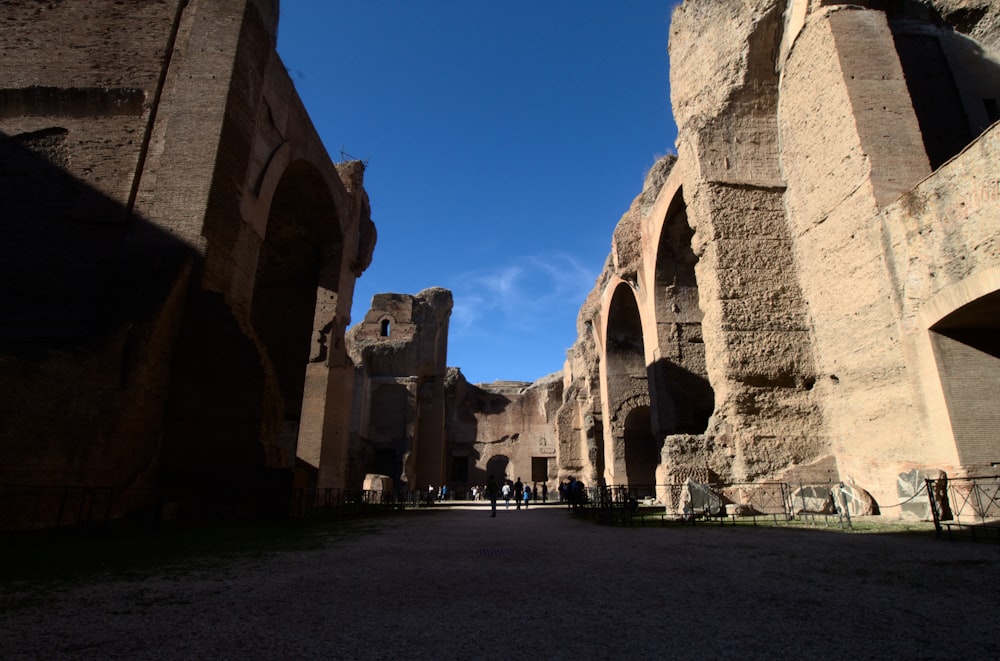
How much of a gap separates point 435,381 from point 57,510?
2075cm

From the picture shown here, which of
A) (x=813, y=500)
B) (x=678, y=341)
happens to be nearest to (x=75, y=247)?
(x=813, y=500)

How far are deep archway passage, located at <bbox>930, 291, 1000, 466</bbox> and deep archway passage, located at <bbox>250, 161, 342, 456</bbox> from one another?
10847mm

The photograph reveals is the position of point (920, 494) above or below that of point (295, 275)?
below

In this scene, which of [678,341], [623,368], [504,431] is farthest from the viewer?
[504,431]

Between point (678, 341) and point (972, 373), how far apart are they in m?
7.26

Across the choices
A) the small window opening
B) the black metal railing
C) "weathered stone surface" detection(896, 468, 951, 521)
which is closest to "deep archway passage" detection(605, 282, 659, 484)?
the black metal railing

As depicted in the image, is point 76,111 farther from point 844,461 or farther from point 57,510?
point 844,461

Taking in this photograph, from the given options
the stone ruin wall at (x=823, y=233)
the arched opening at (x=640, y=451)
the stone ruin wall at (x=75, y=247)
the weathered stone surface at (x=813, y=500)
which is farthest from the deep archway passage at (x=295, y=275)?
the weathered stone surface at (x=813, y=500)

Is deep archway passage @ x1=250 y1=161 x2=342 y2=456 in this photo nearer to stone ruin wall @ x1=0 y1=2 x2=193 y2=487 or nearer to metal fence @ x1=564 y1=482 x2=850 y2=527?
stone ruin wall @ x1=0 y1=2 x2=193 y2=487

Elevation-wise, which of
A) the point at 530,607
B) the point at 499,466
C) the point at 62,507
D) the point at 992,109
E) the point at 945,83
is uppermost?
the point at 945,83

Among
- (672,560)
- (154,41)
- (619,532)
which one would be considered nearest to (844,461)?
(619,532)

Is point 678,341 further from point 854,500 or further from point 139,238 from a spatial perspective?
point 139,238

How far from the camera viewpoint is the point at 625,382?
16.9m

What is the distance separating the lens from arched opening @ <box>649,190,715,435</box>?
12.9 m
